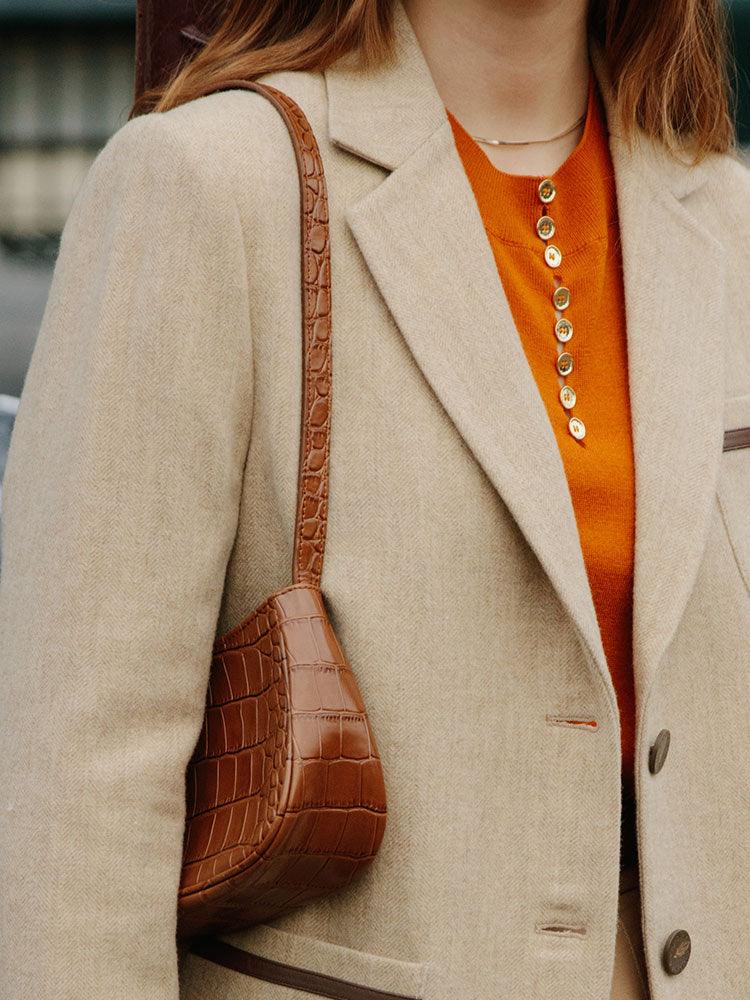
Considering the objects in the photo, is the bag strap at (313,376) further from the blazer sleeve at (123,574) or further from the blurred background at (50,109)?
the blurred background at (50,109)

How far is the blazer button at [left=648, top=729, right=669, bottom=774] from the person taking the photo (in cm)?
162

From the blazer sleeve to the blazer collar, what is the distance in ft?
0.65

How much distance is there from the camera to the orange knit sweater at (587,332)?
165 cm

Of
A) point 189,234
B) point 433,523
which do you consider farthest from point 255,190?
point 433,523

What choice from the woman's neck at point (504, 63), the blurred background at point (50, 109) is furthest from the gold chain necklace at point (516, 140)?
the blurred background at point (50, 109)

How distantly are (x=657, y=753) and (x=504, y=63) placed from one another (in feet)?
2.71

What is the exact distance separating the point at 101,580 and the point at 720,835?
759 mm

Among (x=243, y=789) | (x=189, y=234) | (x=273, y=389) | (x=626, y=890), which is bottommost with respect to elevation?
(x=626, y=890)

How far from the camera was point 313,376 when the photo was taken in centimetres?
152

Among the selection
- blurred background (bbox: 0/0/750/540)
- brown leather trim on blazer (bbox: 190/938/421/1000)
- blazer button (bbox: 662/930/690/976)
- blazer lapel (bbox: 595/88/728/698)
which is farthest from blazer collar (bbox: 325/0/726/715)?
blurred background (bbox: 0/0/750/540)

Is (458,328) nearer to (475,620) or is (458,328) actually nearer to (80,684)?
(475,620)

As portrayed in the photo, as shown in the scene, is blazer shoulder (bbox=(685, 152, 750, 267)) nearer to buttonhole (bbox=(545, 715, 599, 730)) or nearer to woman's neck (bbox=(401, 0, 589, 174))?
woman's neck (bbox=(401, 0, 589, 174))

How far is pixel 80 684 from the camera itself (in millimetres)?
1441

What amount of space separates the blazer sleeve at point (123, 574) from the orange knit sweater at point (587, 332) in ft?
1.23
